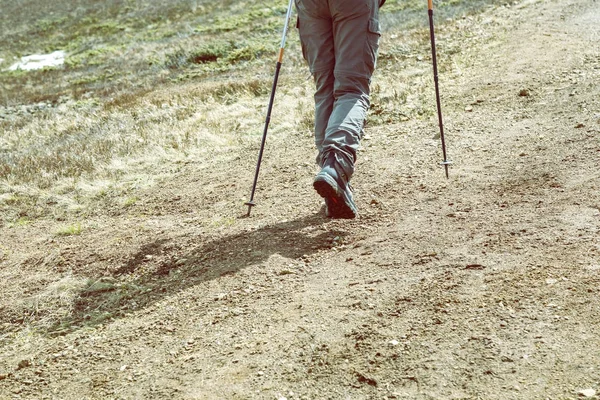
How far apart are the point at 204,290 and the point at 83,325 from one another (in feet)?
3.07

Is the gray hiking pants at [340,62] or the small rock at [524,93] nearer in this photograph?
the gray hiking pants at [340,62]

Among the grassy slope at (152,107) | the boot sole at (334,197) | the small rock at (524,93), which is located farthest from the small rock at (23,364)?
the small rock at (524,93)

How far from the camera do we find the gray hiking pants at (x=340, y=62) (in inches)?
213

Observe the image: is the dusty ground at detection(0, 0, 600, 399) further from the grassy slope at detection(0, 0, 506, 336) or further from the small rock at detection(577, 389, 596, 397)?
the grassy slope at detection(0, 0, 506, 336)

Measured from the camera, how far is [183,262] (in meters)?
5.71

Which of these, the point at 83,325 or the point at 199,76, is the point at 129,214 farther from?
the point at 199,76

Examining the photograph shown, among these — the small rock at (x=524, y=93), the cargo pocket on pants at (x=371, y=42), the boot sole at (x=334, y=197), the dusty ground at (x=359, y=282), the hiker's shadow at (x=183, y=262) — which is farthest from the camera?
the small rock at (x=524, y=93)

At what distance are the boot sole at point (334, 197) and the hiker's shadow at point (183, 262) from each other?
0.18 m

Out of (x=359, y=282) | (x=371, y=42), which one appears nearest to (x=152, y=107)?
(x=371, y=42)

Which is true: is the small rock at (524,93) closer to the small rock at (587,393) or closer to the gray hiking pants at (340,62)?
the gray hiking pants at (340,62)

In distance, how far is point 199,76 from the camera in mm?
18359

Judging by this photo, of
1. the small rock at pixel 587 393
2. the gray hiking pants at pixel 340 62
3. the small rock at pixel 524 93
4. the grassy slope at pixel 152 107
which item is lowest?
the grassy slope at pixel 152 107

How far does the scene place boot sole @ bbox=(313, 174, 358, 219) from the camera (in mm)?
5074

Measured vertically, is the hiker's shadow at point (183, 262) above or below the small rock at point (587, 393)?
below
